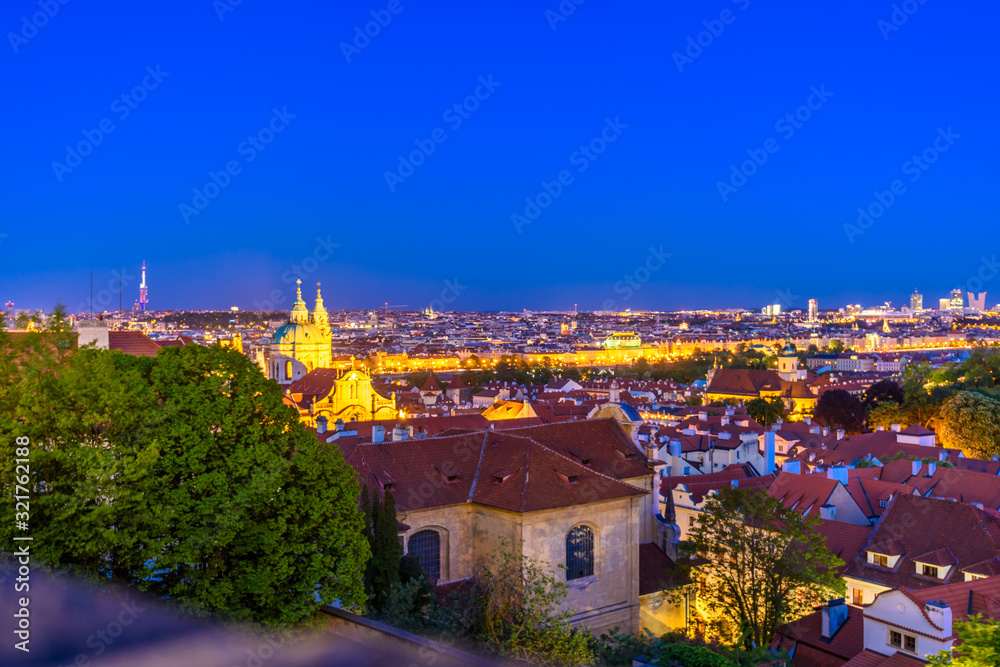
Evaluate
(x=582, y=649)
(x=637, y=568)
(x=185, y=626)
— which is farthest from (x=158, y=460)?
(x=637, y=568)

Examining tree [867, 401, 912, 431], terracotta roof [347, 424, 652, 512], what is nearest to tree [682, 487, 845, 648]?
terracotta roof [347, 424, 652, 512]

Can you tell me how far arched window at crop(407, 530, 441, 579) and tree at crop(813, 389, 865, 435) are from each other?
51719mm

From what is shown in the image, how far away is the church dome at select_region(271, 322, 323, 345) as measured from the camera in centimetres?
8918

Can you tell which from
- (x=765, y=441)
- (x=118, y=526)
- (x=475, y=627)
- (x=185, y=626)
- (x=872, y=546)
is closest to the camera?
(x=185, y=626)

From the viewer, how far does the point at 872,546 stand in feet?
76.7

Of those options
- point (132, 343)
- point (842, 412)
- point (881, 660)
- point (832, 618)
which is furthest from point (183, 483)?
point (842, 412)

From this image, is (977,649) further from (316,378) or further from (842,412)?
(316,378)

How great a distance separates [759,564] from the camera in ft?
67.4

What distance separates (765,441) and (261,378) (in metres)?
35.3

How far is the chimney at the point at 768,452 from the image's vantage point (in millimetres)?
43250

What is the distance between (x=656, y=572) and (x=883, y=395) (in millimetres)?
50798

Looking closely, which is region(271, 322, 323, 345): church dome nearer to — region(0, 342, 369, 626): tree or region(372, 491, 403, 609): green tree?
A: region(372, 491, 403, 609): green tree

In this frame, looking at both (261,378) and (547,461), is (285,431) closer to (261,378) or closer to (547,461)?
(261,378)

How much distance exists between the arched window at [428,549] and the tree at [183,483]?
526cm
